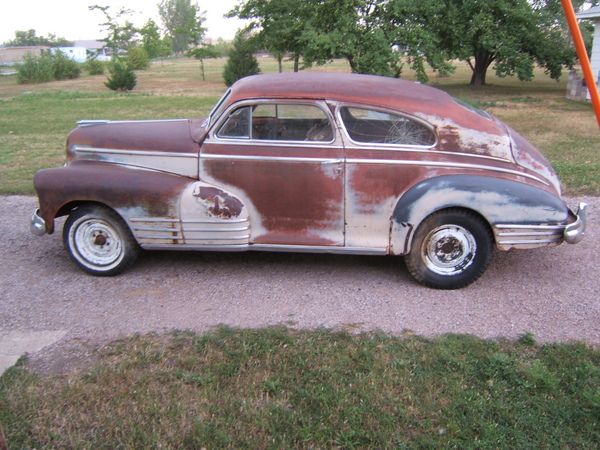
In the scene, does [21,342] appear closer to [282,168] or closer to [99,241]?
[99,241]

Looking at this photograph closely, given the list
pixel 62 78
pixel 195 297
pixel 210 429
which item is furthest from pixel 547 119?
pixel 62 78

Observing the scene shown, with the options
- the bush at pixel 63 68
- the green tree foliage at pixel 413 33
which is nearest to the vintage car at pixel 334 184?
the green tree foliage at pixel 413 33

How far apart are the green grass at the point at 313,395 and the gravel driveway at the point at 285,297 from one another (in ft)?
0.84

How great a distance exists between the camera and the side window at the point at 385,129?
4.64 m

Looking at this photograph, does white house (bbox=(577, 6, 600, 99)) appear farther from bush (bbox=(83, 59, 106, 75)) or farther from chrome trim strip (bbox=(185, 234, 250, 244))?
bush (bbox=(83, 59, 106, 75))

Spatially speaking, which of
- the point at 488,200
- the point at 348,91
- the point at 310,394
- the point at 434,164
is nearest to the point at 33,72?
the point at 348,91

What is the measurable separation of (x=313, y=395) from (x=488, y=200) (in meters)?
2.21

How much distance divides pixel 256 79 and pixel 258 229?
139 centimetres

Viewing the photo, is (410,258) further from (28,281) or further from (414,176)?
(28,281)

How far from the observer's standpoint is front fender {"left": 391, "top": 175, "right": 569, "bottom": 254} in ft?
14.6

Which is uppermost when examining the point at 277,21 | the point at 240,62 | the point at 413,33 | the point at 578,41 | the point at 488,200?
the point at 277,21

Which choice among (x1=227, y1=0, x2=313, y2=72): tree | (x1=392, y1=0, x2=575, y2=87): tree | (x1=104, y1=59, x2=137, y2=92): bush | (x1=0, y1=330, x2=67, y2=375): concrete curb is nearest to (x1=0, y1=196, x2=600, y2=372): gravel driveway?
(x1=0, y1=330, x2=67, y2=375): concrete curb

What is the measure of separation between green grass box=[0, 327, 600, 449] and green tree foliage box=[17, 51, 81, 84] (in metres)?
32.0

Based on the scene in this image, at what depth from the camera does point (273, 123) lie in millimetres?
4801
